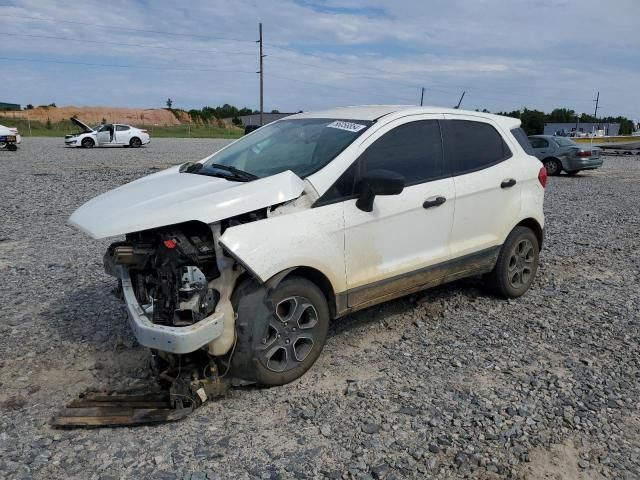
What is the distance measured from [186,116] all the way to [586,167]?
256 feet

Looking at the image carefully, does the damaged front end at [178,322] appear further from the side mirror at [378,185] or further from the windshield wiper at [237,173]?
the side mirror at [378,185]

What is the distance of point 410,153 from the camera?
4.45 meters

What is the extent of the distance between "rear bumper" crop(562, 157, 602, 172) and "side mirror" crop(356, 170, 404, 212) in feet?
54.2

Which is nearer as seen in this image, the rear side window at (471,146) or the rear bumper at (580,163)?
the rear side window at (471,146)

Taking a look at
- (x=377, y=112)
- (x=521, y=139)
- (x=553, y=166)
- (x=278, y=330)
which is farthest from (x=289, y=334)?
(x=553, y=166)

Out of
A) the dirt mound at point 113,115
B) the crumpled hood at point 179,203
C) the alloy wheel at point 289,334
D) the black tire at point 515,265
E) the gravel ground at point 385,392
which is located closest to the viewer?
the gravel ground at point 385,392

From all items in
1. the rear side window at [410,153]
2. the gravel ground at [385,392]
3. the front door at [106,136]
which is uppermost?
the rear side window at [410,153]

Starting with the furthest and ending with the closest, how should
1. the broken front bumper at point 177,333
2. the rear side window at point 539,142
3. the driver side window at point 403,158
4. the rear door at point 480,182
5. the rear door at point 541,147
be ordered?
the rear side window at point 539,142, the rear door at point 541,147, the rear door at point 480,182, the driver side window at point 403,158, the broken front bumper at point 177,333

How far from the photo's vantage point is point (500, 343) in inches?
178

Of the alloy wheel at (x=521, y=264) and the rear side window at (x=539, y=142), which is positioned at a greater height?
the rear side window at (x=539, y=142)

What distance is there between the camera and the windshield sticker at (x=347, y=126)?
4.28m

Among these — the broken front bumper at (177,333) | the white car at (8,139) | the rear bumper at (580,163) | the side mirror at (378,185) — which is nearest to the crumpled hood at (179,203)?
the side mirror at (378,185)

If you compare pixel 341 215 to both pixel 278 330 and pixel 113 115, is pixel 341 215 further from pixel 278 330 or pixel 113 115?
pixel 113 115

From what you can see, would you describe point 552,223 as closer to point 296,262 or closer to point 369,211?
point 369,211
